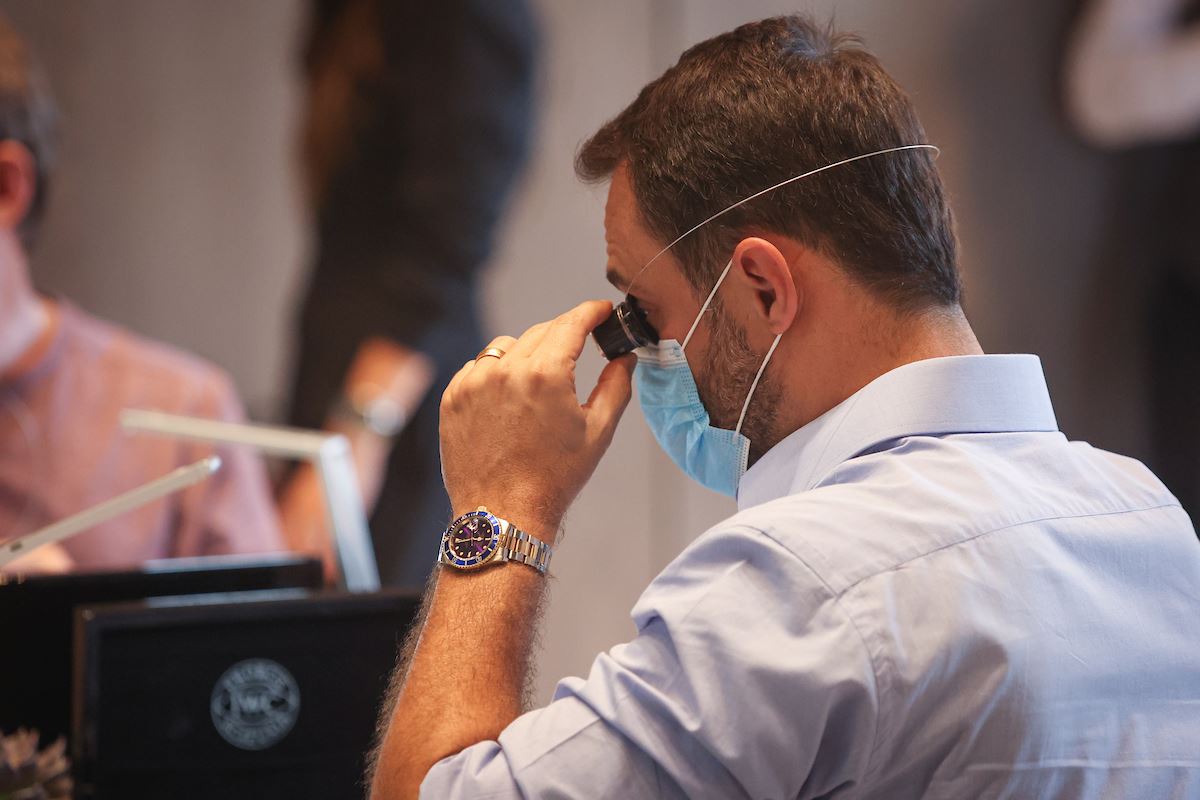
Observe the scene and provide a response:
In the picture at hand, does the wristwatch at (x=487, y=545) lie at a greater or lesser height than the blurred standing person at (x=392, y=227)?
lesser

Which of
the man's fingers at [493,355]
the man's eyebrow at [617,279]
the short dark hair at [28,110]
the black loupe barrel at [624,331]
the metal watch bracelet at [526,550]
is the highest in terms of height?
the short dark hair at [28,110]

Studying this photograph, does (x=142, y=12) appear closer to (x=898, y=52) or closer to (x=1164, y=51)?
(x=898, y=52)

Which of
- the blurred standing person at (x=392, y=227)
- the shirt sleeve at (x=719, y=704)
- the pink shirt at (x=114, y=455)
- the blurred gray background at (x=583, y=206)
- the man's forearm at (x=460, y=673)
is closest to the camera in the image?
the shirt sleeve at (x=719, y=704)

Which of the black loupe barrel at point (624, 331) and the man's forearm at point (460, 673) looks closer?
the man's forearm at point (460, 673)

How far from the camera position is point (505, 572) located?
3.06ft

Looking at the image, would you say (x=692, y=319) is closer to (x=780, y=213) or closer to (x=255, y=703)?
(x=780, y=213)

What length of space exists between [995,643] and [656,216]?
0.49 m

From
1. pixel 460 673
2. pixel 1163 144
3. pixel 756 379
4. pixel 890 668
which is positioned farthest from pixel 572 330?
pixel 1163 144

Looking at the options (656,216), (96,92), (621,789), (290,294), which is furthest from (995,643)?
(96,92)

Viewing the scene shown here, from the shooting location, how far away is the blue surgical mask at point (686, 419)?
3.47ft

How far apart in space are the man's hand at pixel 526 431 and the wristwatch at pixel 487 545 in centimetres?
1

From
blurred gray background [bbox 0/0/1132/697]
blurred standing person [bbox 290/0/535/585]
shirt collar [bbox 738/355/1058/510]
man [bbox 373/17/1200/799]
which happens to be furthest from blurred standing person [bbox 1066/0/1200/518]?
shirt collar [bbox 738/355/1058/510]

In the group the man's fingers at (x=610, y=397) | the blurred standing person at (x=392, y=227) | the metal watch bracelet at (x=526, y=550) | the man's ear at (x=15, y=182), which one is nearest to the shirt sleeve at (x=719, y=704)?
the metal watch bracelet at (x=526, y=550)

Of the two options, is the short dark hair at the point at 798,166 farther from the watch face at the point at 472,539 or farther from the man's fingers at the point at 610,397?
the watch face at the point at 472,539
